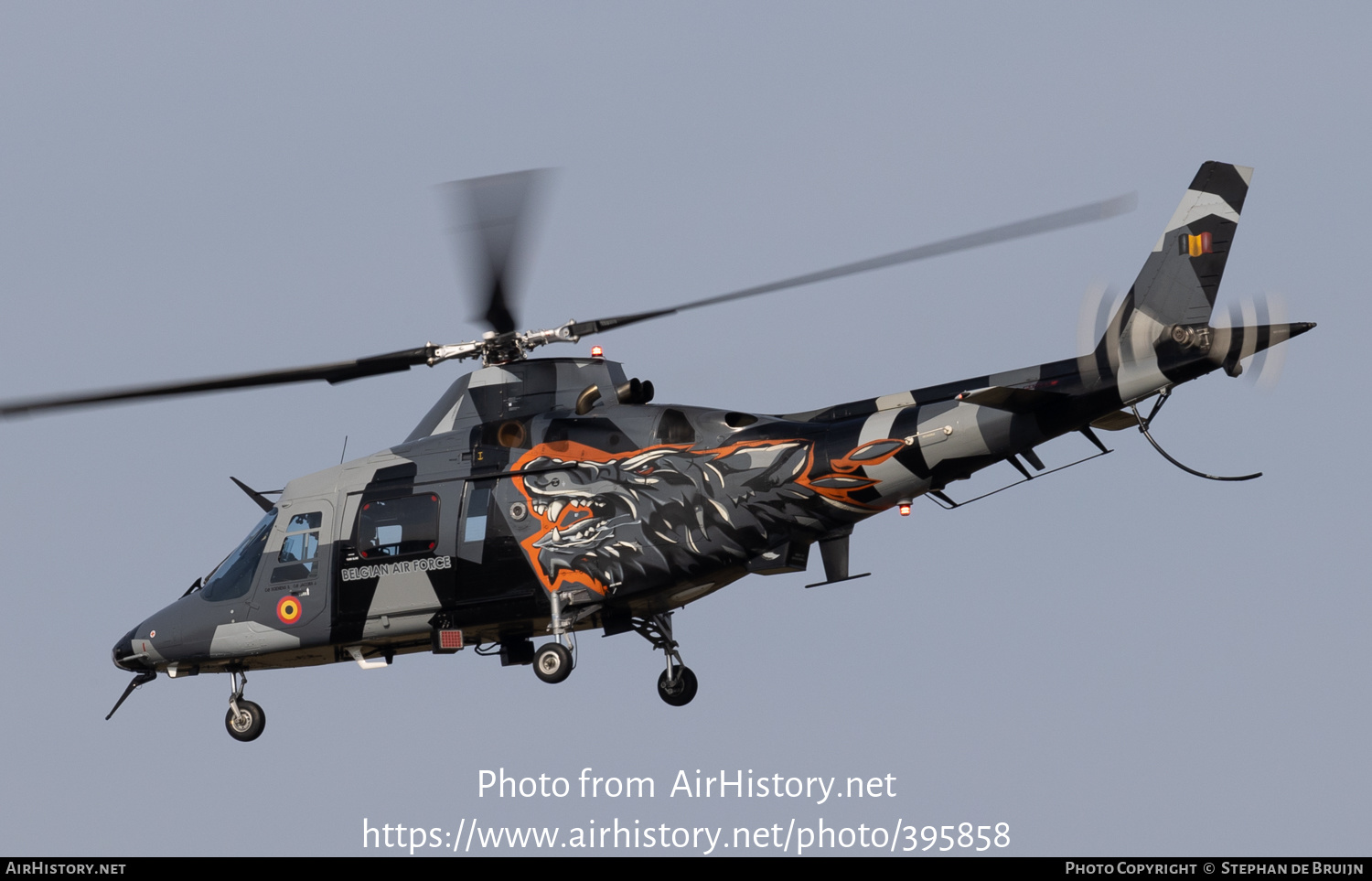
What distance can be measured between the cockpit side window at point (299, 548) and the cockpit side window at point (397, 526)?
0.85 m

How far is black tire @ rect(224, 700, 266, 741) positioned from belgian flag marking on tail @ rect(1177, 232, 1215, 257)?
15.3 metres

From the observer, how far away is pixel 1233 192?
28234mm

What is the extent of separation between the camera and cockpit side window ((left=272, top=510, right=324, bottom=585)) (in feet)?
104

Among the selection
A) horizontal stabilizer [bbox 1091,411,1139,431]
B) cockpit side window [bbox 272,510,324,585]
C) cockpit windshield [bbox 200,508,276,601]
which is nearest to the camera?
horizontal stabilizer [bbox 1091,411,1139,431]

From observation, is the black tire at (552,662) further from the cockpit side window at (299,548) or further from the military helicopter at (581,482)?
the cockpit side window at (299,548)

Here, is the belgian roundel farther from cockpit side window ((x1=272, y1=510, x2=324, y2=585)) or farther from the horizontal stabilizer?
the horizontal stabilizer

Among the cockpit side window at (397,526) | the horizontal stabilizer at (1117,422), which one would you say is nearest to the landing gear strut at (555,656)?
the cockpit side window at (397,526)

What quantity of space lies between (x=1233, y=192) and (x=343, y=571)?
45.0 ft

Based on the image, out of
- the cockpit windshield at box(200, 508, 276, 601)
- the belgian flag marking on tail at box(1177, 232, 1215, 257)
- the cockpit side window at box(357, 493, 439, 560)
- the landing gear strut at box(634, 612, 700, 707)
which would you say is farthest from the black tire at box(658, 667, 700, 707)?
the belgian flag marking on tail at box(1177, 232, 1215, 257)

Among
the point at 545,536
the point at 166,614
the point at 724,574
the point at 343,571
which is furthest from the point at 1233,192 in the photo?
the point at 166,614

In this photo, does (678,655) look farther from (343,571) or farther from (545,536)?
(343,571)

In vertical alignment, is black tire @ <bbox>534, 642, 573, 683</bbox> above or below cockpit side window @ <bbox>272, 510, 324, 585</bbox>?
below

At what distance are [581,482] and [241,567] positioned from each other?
5943mm
